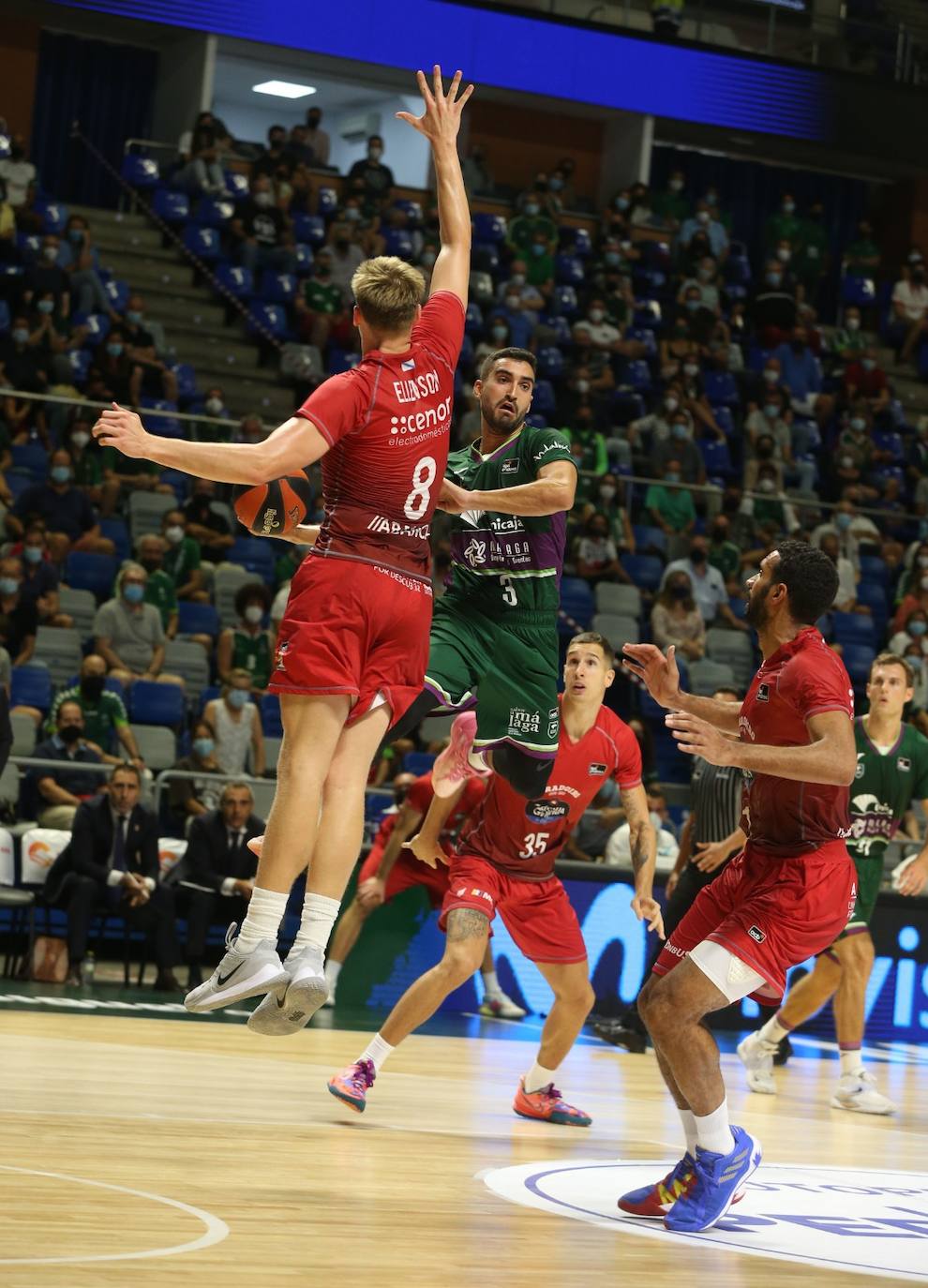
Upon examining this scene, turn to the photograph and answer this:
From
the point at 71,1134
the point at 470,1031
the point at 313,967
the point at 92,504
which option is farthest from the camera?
the point at 92,504

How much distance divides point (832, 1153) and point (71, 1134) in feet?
11.1

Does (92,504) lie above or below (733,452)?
below

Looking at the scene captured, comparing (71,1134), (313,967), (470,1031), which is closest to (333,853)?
(313,967)

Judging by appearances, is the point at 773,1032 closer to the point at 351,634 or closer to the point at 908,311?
the point at 351,634

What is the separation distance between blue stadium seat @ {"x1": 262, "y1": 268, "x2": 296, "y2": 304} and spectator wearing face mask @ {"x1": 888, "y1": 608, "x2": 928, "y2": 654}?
25.2ft

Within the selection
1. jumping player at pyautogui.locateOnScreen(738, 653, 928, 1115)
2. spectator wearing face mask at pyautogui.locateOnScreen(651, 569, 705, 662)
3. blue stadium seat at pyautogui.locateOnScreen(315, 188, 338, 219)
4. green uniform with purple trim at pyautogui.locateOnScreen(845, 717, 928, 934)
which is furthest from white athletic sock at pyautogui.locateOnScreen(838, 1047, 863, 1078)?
blue stadium seat at pyautogui.locateOnScreen(315, 188, 338, 219)

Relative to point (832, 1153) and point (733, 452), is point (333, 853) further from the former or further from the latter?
point (733, 452)

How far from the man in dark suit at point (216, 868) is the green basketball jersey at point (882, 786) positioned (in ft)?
13.7

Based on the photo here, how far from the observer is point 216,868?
1239cm

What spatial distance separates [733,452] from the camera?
21922 mm

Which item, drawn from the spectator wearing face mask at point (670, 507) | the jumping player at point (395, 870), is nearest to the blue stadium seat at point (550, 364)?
the spectator wearing face mask at point (670, 507)

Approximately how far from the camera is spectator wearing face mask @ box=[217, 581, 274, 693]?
1517 centimetres

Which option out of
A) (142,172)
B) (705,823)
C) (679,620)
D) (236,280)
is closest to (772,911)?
(705,823)

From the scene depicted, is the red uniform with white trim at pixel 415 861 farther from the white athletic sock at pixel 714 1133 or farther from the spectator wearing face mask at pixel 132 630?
the white athletic sock at pixel 714 1133
